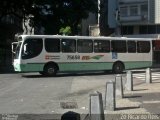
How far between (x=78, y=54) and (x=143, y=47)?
6135 mm

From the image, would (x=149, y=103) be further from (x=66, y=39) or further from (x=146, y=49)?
(x=146, y=49)

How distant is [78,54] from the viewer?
104 feet

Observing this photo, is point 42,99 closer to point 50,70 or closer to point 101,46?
point 50,70

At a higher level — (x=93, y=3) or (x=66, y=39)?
(x=93, y=3)

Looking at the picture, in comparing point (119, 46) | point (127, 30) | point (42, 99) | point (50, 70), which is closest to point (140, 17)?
point (127, 30)

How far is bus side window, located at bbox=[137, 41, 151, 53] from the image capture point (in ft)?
116

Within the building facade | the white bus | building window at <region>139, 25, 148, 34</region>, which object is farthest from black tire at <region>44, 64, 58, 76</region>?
building window at <region>139, 25, 148, 34</region>

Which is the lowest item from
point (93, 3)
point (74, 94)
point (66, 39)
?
point (74, 94)

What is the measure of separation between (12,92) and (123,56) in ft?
52.7

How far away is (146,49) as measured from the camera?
35.7 m

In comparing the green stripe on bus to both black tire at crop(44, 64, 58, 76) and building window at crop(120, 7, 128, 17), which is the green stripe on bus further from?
building window at crop(120, 7, 128, 17)

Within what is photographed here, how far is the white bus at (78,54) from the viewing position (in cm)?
2970

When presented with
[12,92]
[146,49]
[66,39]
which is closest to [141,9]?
[146,49]

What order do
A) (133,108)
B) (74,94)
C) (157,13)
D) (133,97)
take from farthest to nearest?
(157,13) < (74,94) < (133,97) < (133,108)
